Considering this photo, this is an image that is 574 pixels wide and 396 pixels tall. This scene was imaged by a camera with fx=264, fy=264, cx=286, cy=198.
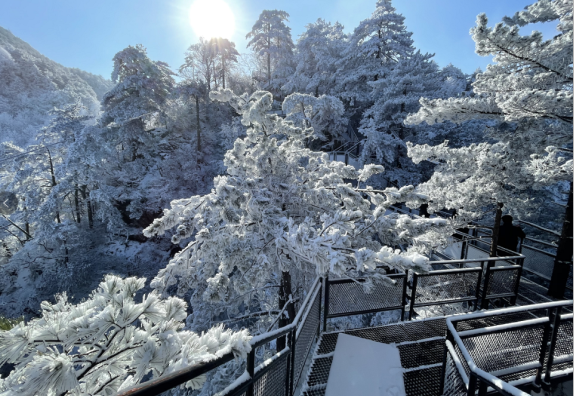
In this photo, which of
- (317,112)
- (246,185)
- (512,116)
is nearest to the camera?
(246,185)

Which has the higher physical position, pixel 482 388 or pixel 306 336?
pixel 482 388

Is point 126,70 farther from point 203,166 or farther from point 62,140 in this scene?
point 203,166

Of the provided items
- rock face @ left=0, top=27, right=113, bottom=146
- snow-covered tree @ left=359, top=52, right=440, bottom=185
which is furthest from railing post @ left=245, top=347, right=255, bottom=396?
rock face @ left=0, top=27, right=113, bottom=146

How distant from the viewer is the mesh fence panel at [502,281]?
529cm

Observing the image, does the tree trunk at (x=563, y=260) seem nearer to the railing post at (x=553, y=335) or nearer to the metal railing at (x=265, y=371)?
the railing post at (x=553, y=335)

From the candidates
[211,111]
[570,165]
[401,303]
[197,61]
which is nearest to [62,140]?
[211,111]

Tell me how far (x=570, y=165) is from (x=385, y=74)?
15635 mm

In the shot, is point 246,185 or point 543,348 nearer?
point 543,348

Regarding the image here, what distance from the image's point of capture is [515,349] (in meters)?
3.14

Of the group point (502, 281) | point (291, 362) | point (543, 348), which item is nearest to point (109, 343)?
point (291, 362)

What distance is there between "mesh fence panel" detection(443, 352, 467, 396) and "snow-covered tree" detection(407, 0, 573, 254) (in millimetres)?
4220

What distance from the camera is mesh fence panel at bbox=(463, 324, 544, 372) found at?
9.81 feet

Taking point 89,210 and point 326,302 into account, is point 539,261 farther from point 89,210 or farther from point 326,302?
point 89,210

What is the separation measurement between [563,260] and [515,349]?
16.6ft
